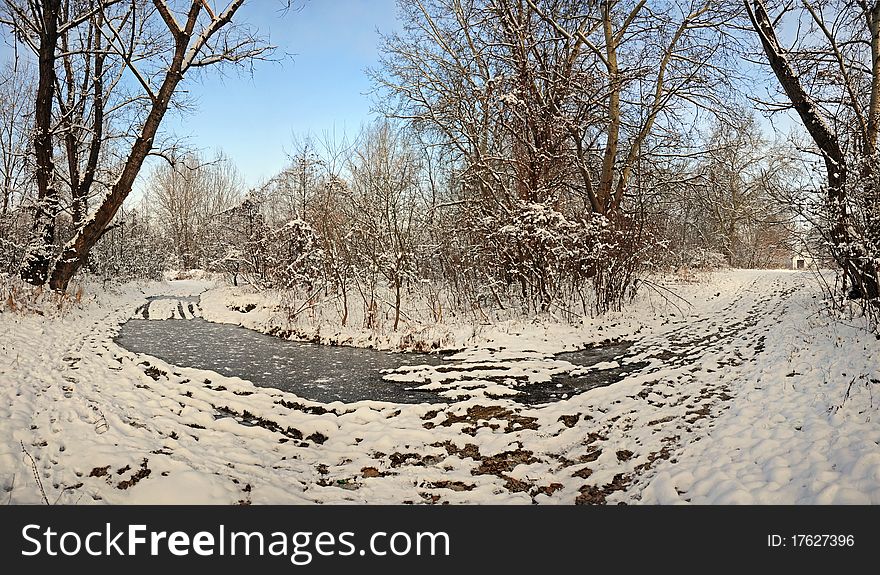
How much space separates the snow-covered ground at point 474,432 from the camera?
335 cm

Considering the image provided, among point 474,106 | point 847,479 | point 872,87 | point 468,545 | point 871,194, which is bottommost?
point 468,545

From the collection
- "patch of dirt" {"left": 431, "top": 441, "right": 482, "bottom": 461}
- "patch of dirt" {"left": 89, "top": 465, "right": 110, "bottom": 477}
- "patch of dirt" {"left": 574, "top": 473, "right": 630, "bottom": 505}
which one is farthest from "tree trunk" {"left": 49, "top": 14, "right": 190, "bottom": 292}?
"patch of dirt" {"left": 574, "top": 473, "right": 630, "bottom": 505}

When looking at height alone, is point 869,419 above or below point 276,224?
below

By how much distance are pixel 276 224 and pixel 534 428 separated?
13.9m

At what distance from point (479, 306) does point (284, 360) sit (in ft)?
14.2

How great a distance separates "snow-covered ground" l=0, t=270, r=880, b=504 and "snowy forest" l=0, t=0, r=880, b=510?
0.03 meters

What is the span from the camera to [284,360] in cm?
849

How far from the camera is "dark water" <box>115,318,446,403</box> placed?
6.61 meters

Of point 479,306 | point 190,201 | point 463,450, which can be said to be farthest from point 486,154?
point 190,201

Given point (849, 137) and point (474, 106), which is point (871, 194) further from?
point (474, 106)

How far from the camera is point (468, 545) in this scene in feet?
9.46

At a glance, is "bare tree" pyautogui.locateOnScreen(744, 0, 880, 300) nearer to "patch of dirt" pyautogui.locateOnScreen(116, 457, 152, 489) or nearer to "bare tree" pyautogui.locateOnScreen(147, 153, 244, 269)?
"patch of dirt" pyautogui.locateOnScreen(116, 457, 152, 489)

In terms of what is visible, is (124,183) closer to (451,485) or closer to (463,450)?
(463,450)

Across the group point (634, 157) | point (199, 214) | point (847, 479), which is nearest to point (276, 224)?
point (634, 157)
